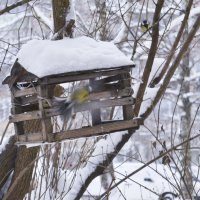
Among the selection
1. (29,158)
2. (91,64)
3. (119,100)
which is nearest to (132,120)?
(119,100)

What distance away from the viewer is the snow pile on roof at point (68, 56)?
2.33 metres

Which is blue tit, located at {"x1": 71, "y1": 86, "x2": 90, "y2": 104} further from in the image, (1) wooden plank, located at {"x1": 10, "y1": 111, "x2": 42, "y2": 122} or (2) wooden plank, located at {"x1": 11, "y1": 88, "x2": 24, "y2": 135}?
(2) wooden plank, located at {"x1": 11, "y1": 88, "x2": 24, "y2": 135}

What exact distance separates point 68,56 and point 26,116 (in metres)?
0.46

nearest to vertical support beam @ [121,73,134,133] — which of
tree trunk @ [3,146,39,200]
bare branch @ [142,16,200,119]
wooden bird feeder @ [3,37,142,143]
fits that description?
wooden bird feeder @ [3,37,142,143]

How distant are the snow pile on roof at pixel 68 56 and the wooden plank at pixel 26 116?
0.73 ft

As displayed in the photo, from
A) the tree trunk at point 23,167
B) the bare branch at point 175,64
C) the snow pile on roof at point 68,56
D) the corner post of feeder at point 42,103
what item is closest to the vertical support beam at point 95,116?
the snow pile on roof at point 68,56

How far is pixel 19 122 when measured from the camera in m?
2.84

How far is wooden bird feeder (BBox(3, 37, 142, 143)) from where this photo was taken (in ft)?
7.70

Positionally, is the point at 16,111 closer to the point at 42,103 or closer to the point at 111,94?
the point at 42,103

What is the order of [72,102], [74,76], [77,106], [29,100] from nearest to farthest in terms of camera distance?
[72,102], [77,106], [74,76], [29,100]

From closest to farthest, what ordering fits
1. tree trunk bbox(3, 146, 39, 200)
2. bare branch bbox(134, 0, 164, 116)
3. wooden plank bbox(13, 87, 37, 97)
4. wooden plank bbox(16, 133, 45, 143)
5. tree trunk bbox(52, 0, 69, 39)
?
wooden plank bbox(16, 133, 45, 143) < wooden plank bbox(13, 87, 37, 97) < bare branch bbox(134, 0, 164, 116) < tree trunk bbox(52, 0, 69, 39) < tree trunk bbox(3, 146, 39, 200)

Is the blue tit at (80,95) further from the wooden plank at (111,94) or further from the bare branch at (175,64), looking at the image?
the bare branch at (175,64)

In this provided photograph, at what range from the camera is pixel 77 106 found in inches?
90.7

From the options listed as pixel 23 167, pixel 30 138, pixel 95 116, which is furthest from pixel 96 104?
pixel 23 167
